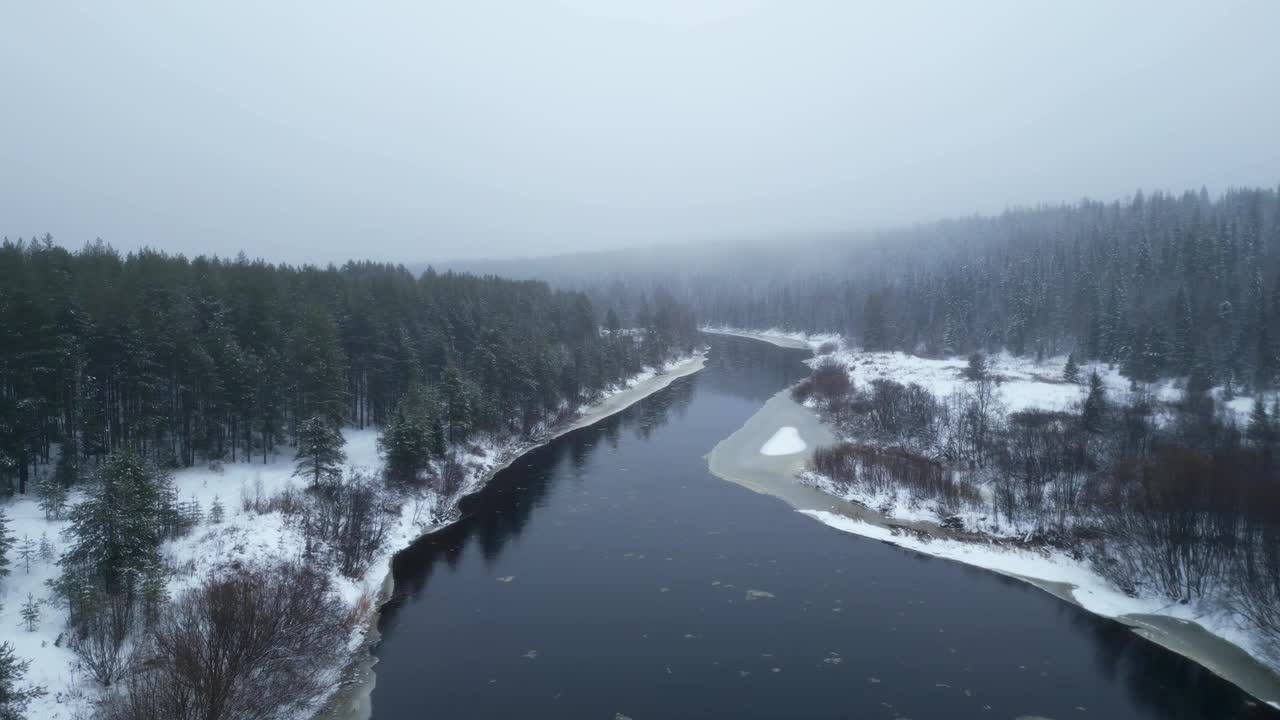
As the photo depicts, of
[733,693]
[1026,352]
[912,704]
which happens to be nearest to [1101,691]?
[912,704]

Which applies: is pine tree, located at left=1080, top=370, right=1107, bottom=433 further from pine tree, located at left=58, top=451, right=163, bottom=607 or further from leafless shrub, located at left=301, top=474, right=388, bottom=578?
pine tree, located at left=58, top=451, right=163, bottom=607

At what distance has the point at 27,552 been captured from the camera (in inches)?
844

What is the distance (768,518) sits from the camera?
35.9 meters

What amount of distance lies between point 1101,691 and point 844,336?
4324 inches

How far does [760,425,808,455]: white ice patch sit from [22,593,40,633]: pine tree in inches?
1619

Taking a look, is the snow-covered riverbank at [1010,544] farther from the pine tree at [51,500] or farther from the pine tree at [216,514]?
the pine tree at [51,500]

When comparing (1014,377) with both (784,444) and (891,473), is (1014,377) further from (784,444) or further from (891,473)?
(891,473)

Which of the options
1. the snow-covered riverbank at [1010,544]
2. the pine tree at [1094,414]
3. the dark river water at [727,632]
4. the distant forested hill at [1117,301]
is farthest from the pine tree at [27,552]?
the distant forested hill at [1117,301]

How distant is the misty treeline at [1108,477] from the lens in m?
24.8

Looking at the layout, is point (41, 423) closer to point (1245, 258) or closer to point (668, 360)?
point (668, 360)

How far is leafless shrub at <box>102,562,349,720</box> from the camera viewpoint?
1564 cm

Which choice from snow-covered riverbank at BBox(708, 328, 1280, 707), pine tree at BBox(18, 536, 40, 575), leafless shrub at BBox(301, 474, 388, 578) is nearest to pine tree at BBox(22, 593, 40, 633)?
pine tree at BBox(18, 536, 40, 575)

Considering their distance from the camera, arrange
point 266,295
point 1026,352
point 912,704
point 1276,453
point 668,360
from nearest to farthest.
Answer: point 912,704
point 1276,453
point 266,295
point 1026,352
point 668,360

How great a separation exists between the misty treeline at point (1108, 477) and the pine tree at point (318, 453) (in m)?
30.6
